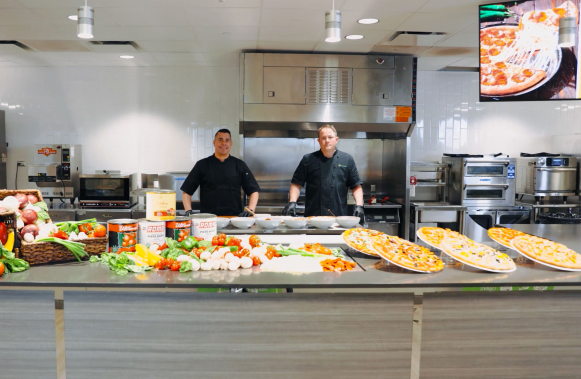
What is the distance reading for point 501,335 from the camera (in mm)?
2102

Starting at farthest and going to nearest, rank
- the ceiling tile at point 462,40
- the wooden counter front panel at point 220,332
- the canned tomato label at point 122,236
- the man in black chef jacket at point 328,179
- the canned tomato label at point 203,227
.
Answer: the ceiling tile at point 462,40, the man in black chef jacket at point 328,179, the canned tomato label at point 203,227, the canned tomato label at point 122,236, the wooden counter front panel at point 220,332

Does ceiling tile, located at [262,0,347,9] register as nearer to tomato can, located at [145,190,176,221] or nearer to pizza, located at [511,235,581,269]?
tomato can, located at [145,190,176,221]

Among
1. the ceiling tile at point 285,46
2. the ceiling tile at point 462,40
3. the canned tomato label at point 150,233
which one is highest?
the ceiling tile at point 285,46

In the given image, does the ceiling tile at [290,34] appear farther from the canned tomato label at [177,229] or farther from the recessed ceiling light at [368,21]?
the canned tomato label at [177,229]

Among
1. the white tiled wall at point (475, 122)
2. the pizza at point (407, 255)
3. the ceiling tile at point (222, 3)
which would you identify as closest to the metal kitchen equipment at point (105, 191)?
the ceiling tile at point (222, 3)

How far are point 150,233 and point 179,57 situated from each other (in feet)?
13.7

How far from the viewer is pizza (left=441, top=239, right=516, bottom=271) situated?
215 centimetres

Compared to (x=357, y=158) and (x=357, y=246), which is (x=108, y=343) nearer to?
(x=357, y=246)

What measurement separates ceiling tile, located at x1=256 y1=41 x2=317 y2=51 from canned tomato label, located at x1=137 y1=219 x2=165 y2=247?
3427 millimetres

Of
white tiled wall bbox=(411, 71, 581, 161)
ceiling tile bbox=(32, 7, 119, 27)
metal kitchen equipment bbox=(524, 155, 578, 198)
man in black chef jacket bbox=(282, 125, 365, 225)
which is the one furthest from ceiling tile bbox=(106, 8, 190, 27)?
metal kitchen equipment bbox=(524, 155, 578, 198)

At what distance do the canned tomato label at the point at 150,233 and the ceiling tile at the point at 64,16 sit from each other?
2.56 metres

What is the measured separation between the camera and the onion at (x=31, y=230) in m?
2.17

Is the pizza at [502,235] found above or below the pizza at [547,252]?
above

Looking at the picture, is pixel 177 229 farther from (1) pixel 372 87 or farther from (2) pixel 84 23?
(1) pixel 372 87
